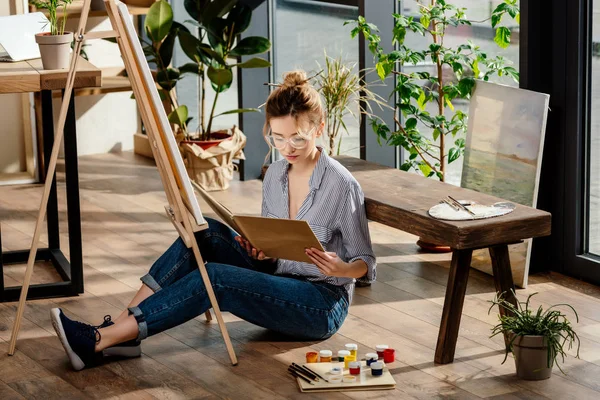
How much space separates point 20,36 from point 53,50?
50 cm

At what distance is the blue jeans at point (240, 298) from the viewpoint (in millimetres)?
3090

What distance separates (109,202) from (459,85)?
211 centimetres

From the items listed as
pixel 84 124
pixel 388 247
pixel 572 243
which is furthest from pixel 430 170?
pixel 84 124

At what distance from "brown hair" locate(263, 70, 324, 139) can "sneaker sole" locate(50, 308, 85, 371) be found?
2.79 feet

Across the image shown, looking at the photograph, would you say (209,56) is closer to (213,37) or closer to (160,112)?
(213,37)

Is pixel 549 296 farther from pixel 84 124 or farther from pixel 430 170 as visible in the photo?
pixel 84 124

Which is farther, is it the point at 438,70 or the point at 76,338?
the point at 438,70

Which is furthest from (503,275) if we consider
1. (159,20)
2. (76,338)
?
(159,20)

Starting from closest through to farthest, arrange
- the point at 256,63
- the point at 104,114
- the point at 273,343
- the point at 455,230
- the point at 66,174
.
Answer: the point at 455,230 < the point at 273,343 < the point at 66,174 < the point at 256,63 < the point at 104,114

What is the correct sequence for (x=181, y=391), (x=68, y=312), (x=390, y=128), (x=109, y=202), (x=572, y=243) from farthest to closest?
(x=109, y=202)
(x=390, y=128)
(x=572, y=243)
(x=68, y=312)
(x=181, y=391)

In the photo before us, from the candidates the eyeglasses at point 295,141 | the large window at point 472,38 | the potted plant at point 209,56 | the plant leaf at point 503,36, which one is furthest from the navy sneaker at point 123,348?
the potted plant at point 209,56

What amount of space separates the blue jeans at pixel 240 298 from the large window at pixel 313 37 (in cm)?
192

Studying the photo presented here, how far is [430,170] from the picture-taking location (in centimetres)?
448

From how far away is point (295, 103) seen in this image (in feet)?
10.0
